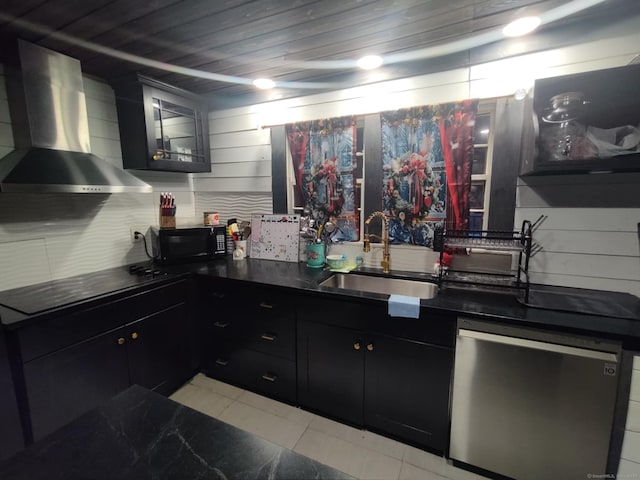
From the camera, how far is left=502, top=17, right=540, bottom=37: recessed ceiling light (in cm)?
160

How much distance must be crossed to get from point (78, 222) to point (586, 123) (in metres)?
3.22

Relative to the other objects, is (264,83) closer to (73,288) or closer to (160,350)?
(73,288)

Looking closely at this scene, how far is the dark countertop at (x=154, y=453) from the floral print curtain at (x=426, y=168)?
178 centimetres

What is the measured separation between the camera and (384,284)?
2199 millimetres

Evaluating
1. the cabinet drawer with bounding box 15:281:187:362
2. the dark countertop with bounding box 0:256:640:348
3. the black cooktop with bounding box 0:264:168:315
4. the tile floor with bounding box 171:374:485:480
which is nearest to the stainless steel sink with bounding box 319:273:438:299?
the dark countertop with bounding box 0:256:640:348

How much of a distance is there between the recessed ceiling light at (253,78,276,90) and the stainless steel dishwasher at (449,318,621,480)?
218 centimetres

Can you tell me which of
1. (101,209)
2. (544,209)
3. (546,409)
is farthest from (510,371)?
(101,209)

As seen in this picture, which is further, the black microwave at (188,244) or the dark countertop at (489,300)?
the black microwave at (188,244)

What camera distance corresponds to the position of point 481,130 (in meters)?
2.01

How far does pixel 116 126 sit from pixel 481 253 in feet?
9.56

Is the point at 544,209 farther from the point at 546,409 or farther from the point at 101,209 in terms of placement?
the point at 101,209

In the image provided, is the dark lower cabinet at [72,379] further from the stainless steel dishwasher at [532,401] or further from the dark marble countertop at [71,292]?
the stainless steel dishwasher at [532,401]

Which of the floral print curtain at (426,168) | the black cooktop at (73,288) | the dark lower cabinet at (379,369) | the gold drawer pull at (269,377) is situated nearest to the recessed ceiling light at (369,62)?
the floral print curtain at (426,168)

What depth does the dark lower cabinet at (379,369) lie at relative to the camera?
1615 mm
